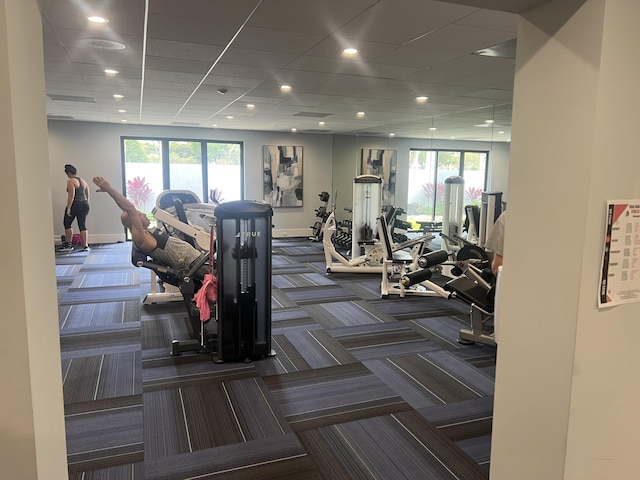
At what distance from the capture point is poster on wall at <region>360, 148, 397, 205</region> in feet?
29.5

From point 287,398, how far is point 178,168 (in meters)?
8.12

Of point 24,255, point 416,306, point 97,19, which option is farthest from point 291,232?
point 24,255

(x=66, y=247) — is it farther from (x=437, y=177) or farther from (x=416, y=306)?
(x=437, y=177)

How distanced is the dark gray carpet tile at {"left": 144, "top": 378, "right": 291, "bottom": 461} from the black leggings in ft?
22.1

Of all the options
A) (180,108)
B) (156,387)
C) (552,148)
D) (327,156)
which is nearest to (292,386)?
(156,387)

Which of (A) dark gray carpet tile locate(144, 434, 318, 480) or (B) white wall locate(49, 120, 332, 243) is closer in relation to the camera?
(A) dark gray carpet tile locate(144, 434, 318, 480)

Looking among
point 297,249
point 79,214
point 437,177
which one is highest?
point 437,177

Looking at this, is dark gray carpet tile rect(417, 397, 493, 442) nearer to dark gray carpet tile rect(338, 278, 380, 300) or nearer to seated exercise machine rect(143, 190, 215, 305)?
seated exercise machine rect(143, 190, 215, 305)

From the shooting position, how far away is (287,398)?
315 centimetres

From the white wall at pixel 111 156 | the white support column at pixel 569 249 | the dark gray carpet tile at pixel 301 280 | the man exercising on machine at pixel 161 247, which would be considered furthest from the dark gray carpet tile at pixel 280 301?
the white wall at pixel 111 156

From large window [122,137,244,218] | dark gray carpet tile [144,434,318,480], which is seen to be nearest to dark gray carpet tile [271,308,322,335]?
dark gray carpet tile [144,434,318,480]

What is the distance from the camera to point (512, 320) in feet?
5.28

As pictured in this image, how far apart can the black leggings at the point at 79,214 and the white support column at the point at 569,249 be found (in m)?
8.88

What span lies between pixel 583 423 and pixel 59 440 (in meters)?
1.56
